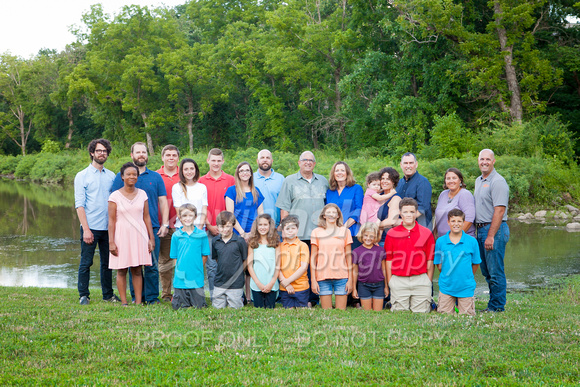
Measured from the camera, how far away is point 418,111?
26.5 meters

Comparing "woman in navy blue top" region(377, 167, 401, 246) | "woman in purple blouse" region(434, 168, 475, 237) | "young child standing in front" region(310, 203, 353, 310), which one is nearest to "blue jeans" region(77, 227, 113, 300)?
"young child standing in front" region(310, 203, 353, 310)

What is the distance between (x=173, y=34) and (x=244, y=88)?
7.73 m

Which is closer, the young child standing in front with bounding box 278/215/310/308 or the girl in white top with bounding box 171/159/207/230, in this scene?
the young child standing in front with bounding box 278/215/310/308

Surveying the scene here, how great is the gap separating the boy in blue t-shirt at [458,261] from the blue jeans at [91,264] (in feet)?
15.2

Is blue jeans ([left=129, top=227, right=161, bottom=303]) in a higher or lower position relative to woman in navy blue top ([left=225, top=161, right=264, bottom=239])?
lower

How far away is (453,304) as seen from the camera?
6809 millimetres

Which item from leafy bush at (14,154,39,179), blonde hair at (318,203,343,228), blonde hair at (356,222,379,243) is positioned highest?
leafy bush at (14,154,39,179)

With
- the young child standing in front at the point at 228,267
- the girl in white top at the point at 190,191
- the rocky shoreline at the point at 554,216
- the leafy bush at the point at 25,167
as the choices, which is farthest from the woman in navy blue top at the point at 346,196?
the leafy bush at the point at 25,167

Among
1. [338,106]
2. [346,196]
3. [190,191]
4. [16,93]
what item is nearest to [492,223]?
[346,196]

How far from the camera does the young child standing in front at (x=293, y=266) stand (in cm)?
698

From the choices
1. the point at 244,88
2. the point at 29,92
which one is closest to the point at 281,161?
the point at 244,88

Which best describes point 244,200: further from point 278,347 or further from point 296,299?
point 278,347

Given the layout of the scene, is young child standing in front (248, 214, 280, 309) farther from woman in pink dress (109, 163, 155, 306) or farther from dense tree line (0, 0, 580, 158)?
dense tree line (0, 0, 580, 158)

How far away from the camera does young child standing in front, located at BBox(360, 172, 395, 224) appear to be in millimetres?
7277
